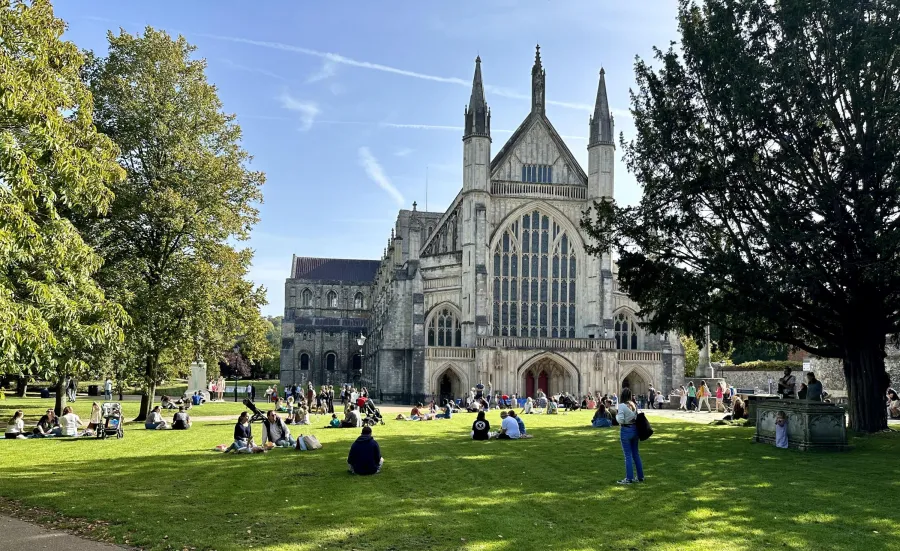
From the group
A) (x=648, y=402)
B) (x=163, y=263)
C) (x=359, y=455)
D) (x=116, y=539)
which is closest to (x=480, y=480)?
(x=359, y=455)

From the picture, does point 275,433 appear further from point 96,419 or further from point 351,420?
point 96,419

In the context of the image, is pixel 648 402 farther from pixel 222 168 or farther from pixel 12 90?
pixel 12 90

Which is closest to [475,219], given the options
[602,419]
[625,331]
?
[625,331]

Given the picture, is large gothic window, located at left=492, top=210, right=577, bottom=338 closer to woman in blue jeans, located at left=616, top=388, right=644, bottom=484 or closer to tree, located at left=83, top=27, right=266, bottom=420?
tree, located at left=83, top=27, right=266, bottom=420

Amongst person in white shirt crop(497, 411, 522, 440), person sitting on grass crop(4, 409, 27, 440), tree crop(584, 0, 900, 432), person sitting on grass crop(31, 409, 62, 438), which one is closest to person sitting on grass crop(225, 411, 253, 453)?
person in white shirt crop(497, 411, 522, 440)

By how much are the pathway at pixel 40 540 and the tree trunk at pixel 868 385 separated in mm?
20234

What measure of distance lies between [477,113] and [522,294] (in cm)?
1279

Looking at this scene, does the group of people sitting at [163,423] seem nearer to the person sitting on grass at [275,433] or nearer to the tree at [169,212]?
the tree at [169,212]

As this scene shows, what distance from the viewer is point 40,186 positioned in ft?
42.6

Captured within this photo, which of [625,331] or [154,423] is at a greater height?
[625,331]

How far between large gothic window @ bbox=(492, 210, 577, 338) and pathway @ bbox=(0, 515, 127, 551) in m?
43.1

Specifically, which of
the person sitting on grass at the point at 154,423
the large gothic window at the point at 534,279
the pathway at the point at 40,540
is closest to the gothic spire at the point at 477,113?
the large gothic window at the point at 534,279

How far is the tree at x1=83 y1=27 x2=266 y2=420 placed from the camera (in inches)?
1010

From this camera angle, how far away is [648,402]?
44.0m
